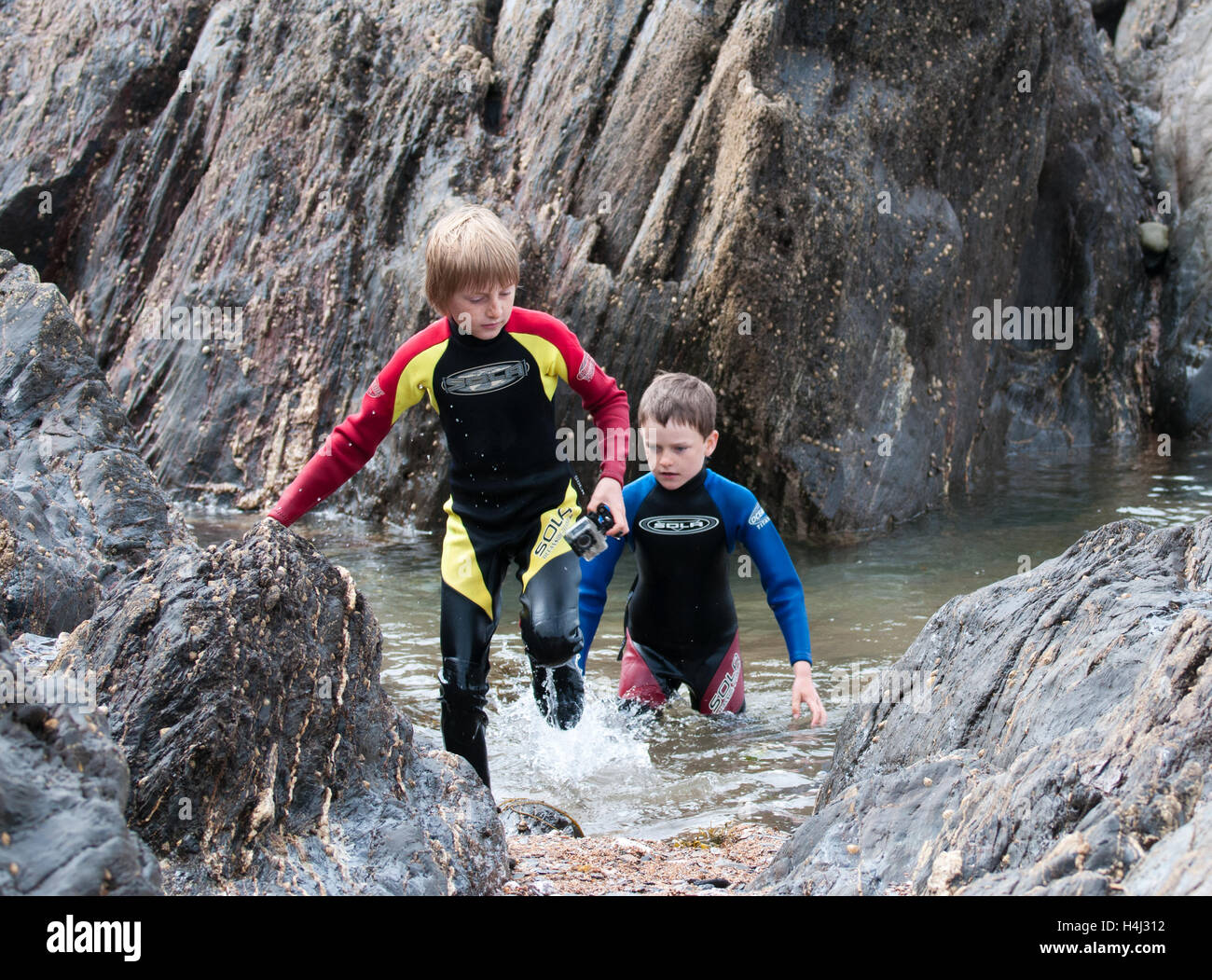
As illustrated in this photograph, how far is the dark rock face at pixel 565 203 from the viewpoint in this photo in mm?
8688

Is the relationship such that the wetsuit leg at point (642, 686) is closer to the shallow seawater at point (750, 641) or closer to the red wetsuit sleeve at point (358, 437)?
the shallow seawater at point (750, 641)

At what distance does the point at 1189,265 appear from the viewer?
1394cm

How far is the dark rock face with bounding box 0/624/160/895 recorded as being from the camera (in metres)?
1.75

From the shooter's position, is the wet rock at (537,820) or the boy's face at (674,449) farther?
the boy's face at (674,449)

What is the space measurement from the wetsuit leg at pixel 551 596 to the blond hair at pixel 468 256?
85 cm

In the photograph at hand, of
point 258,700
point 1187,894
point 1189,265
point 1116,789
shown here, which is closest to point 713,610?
point 258,700

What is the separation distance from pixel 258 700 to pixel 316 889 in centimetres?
46

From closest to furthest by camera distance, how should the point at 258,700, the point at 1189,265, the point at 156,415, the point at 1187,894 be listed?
the point at 1187,894 → the point at 258,700 → the point at 156,415 → the point at 1189,265

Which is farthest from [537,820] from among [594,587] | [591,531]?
[594,587]

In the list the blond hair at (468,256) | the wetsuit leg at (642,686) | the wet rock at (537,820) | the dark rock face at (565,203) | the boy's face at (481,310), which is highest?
the dark rock face at (565,203)

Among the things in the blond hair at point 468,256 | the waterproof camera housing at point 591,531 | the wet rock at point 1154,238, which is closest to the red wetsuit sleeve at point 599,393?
the waterproof camera housing at point 591,531

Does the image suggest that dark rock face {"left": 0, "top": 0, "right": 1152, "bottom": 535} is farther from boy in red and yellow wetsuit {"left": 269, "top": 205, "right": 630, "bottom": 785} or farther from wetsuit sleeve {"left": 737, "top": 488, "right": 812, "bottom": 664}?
boy in red and yellow wetsuit {"left": 269, "top": 205, "right": 630, "bottom": 785}

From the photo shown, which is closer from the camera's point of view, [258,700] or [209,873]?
[209,873]
